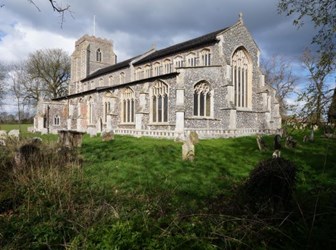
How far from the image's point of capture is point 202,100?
878 inches

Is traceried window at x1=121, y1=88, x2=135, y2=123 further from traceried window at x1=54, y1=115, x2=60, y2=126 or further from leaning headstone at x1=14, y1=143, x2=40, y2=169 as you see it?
leaning headstone at x1=14, y1=143, x2=40, y2=169

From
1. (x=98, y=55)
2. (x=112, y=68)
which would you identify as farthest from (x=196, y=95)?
(x=98, y=55)

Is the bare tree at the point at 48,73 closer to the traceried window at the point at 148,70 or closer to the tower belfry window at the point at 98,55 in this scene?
the tower belfry window at the point at 98,55

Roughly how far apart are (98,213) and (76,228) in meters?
0.46

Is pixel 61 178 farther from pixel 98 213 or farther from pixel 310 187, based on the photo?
pixel 310 187

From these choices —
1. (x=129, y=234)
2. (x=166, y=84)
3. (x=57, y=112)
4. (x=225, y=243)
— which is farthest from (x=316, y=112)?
(x=57, y=112)

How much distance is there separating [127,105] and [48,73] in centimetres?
2914

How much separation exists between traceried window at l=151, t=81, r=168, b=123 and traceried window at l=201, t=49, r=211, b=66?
4585 mm

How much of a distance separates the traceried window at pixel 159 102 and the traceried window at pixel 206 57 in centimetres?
459

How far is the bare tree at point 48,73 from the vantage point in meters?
48.2

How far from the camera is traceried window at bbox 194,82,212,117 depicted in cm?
2198

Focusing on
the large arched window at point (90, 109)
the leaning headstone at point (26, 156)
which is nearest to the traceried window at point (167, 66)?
the large arched window at point (90, 109)

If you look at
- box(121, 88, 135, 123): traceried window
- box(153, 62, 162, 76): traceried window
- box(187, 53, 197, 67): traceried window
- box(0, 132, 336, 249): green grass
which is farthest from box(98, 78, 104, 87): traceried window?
box(0, 132, 336, 249): green grass

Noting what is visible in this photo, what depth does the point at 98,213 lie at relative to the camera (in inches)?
177
